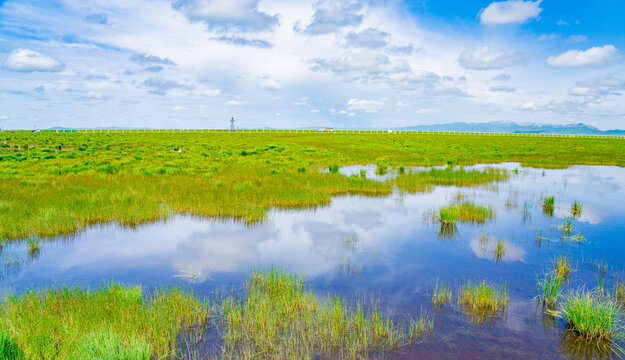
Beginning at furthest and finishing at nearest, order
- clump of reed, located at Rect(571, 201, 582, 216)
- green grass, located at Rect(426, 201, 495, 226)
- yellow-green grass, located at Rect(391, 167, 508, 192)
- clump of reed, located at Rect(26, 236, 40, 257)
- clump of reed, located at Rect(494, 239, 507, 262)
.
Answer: yellow-green grass, located at Rect(391, 167, 508, 192)
clump of reed, located at Rect(571, 201, 582, 216)
green grass, located at Rect(426, 201, 495, 226)
clump of reed, located at Rect(494, 239, 507, 262)
clump of reed, located at Rect(26, 236, 40, 257)

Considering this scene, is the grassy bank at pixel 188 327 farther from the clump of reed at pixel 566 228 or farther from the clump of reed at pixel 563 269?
the clump of reed at pixel 566 228

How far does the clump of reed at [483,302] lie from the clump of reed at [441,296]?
0.71 ft

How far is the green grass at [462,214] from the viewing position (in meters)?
12.8

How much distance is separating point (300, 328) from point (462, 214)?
10100 millimetres

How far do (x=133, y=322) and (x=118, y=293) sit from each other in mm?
1104

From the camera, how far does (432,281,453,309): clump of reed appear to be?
6.77 meters

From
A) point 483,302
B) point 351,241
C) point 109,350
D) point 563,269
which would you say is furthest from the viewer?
point 351,241

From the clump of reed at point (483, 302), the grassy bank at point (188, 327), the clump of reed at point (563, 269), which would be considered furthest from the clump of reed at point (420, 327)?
the clump of reed at point (563, 269)

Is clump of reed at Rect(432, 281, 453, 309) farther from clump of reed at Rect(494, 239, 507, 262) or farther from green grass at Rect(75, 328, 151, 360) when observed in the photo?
green grass at Rect(75, 328, 151, 360)

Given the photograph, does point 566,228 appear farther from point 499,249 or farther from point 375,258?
point 375,258

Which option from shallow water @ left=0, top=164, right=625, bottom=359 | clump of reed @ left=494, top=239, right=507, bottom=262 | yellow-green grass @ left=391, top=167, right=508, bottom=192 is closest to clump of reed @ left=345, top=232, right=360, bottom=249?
shallow water @ left=0, top=164, right=625, bottom=359

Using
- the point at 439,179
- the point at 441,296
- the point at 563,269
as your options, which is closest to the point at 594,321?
Result: the point at 441,296

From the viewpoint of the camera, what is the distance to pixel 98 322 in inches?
221

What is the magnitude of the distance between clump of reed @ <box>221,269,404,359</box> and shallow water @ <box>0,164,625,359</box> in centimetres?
55
